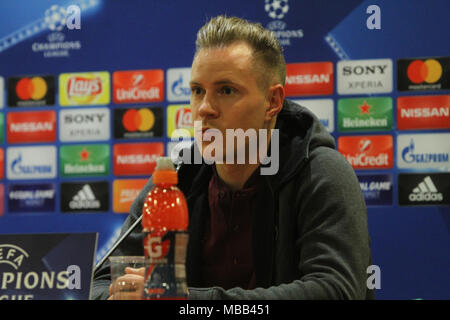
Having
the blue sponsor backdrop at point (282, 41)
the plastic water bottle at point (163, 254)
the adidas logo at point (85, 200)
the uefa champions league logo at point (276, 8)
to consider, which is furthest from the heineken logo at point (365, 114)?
the plastic water bottle at point (163, 254)

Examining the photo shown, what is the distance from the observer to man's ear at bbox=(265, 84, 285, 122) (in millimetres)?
1437

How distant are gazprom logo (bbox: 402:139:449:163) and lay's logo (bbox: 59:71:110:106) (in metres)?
1.71

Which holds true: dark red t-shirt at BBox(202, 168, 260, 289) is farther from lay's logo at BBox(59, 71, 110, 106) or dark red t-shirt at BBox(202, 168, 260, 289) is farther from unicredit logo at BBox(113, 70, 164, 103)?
lay's logo at BBox(59, 71, 110, 106)

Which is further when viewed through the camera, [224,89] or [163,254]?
[224,89]

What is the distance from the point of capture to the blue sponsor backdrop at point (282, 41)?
110 inches

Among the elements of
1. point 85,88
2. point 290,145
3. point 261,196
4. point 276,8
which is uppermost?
point 276,8

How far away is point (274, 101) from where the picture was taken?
4.77ft

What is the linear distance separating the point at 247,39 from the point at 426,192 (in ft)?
6.02

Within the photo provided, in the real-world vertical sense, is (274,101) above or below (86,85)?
below

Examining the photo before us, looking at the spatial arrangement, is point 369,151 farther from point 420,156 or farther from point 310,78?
point 310,78

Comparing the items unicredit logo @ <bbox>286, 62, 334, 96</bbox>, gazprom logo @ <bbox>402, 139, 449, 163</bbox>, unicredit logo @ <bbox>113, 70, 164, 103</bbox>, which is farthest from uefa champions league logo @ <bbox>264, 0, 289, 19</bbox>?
gazprom logo @ <bbox>402, 139, 449, 163</bbox>

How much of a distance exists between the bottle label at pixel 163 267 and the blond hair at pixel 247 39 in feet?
2.02

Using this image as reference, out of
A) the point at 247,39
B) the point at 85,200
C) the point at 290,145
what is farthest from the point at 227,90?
the point at 85,200
